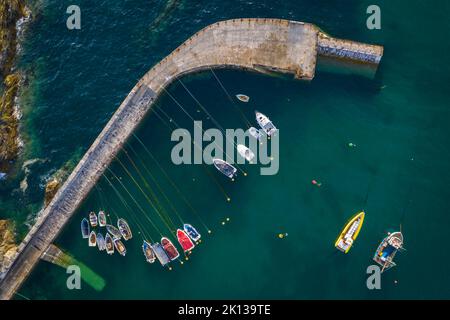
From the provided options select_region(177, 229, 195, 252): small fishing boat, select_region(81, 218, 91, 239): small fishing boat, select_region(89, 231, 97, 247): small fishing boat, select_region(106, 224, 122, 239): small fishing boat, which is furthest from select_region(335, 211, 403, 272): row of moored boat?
select_region(81, 218, 91, 239): small fishing boat

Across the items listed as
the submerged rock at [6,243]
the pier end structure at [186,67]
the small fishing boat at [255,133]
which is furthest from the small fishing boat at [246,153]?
the submerged rock at [6,243]

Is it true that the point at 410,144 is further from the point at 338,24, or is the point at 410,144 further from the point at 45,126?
the point at 45,126

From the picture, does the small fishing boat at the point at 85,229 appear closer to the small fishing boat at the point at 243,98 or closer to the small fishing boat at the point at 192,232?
the small fishing boat at the point at 192,232

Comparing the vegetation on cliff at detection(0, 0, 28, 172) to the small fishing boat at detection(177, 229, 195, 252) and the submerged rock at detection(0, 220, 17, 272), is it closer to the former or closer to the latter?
the submerged rock at detection(0, 220, 17, 272)

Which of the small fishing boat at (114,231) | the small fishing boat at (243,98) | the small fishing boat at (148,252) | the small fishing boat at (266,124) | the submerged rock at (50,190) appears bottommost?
the small fishing boat at (148,252)

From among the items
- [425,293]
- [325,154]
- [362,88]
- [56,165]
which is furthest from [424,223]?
[56,165]

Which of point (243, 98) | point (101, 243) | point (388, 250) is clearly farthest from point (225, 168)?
point (388, 250)
